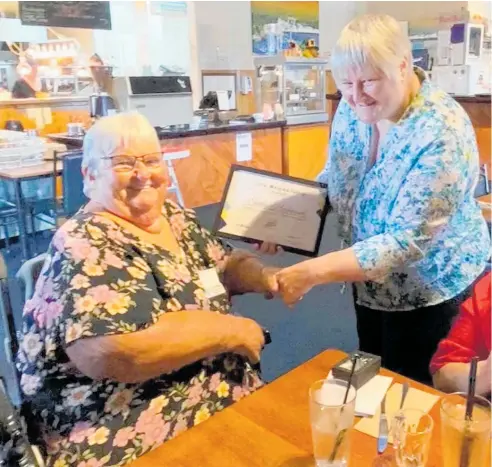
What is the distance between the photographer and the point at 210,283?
1452 mm

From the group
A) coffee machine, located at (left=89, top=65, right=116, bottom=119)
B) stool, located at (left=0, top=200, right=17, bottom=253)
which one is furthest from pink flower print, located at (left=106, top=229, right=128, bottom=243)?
stool, located at (left=0, top=200, right=17, bottom=253)

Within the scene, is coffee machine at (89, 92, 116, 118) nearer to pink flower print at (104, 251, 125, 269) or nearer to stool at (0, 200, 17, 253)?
stool at (0, 200, 17, 253)

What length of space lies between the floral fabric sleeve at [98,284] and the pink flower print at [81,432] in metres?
0.18

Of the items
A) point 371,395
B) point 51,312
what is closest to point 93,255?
point 51,312

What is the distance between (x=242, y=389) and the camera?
4.47 ft

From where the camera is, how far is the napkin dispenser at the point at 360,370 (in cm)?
116

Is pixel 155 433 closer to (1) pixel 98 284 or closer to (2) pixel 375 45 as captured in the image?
(1) pixel 98 284

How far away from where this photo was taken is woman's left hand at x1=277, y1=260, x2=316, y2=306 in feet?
5.10

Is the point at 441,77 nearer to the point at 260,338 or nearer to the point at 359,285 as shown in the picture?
the point at 359,285

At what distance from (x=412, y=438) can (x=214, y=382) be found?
52 centimetres

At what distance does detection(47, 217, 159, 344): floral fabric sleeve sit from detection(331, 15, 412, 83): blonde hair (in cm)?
70

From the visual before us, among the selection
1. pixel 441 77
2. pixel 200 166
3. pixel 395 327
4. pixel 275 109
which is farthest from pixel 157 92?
pixel 395 327

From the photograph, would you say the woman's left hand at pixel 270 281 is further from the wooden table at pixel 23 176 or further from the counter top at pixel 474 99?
the counter top at pixel 474 99

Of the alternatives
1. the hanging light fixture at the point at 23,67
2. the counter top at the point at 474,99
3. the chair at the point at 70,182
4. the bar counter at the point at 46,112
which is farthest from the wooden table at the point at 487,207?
the hanging light fixture at the point at 23,67
